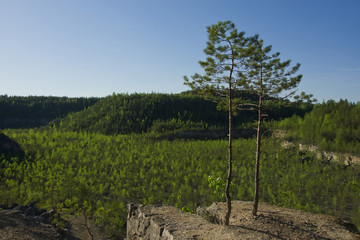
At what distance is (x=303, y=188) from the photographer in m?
24.6

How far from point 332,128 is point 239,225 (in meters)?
32.3

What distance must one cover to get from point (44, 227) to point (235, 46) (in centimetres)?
1471

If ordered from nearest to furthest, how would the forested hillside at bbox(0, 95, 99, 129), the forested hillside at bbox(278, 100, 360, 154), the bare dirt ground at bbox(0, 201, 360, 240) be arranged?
the bare dirt ground at bbox(0, 201, 360, 240) < the forested hillside at bbox(278, 100, 360, 154) < the forested hillside at bbox(0, 95, 99, 129)

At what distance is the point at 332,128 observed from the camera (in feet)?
124

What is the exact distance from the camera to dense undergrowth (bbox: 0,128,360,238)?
2023 centimetres

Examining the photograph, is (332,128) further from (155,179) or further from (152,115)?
(152,115)

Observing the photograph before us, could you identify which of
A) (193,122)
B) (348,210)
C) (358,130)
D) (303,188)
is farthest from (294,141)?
(193,122)

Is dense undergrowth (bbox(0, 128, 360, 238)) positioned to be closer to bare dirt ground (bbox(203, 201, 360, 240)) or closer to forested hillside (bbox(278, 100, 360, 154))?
bare dirt ground (bbox(203, 201, 360, 240))

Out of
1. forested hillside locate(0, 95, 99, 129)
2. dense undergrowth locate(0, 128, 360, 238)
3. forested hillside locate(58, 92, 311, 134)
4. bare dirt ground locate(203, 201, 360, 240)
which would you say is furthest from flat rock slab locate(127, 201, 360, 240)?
forested hillside locate(0, 95, 99, 129)

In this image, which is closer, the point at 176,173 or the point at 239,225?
the point at 239,225

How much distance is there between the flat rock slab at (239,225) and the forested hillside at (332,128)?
937 inches

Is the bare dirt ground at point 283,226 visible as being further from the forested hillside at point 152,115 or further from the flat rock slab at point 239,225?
the forested hillside at point 152,115

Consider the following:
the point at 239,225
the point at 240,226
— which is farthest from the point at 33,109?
the point at 240,226

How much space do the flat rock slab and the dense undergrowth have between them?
2074 mm
